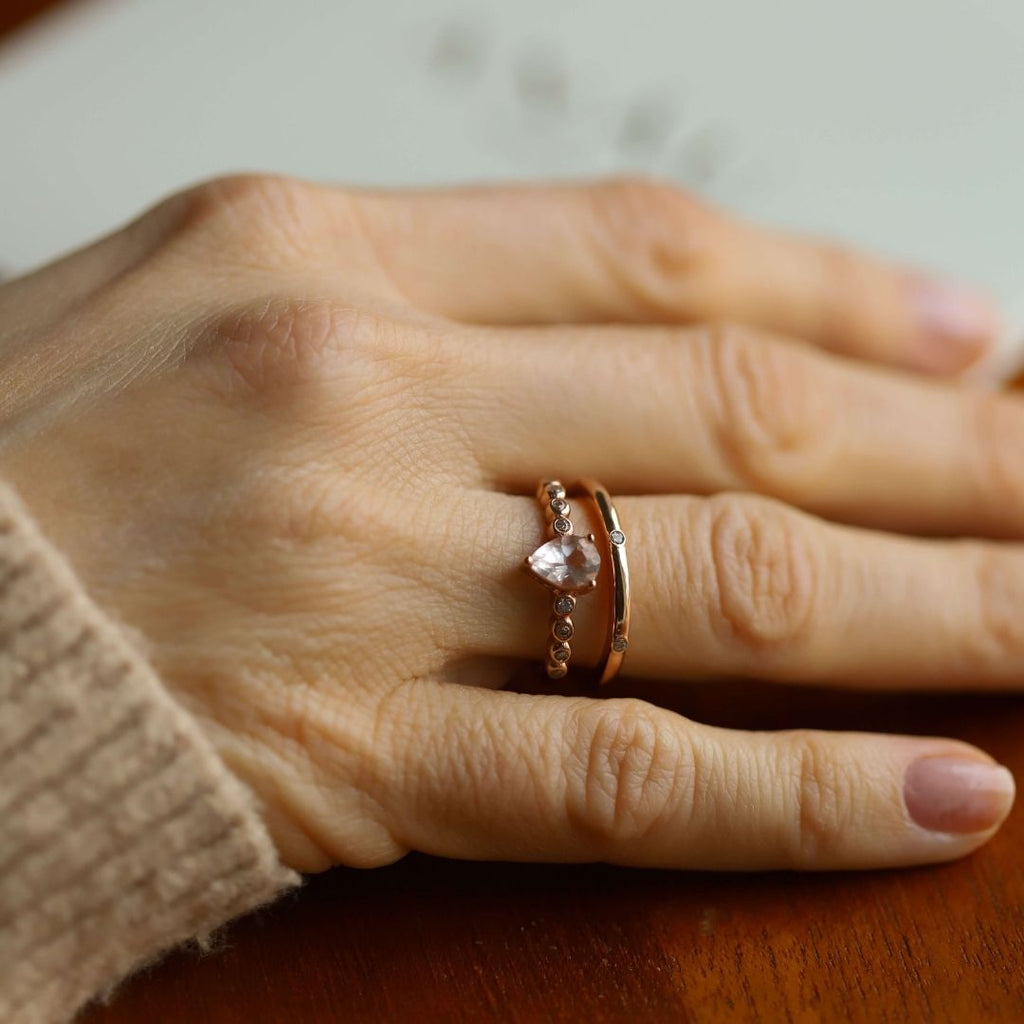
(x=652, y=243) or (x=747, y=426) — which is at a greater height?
(x=652, y=243)

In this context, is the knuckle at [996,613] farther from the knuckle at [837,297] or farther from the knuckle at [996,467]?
the knuckle at [837,297]

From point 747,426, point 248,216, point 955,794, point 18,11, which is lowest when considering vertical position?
point 955,794

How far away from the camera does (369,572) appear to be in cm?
63

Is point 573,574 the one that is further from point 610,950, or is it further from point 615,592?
point 610,950

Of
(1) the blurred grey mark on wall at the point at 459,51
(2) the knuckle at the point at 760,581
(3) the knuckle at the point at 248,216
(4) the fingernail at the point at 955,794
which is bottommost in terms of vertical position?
(4) the fingernail at the point at 955,794

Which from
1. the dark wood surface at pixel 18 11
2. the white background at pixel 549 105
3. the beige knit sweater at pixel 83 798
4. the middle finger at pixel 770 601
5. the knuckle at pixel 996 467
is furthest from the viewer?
the dark wood surface at pixel 18 11

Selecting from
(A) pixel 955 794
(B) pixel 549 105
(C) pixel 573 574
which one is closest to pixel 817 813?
(A) pixel 955 794

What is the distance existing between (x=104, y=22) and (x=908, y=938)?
1074 mm

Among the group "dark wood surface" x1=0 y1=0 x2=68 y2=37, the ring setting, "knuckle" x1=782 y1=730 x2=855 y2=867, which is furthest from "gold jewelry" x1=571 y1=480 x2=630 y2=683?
"dark wood surface" x1=0 y1=0 x2=68 y2=37

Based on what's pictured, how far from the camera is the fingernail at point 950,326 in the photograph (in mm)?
889

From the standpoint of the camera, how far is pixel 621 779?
0.60m

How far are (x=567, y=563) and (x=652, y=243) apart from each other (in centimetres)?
32

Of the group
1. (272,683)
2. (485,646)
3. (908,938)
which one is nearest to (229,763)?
(272,683)

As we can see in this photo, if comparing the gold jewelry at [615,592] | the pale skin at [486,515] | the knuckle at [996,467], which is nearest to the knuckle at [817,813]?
the pale skin at [486,515]
